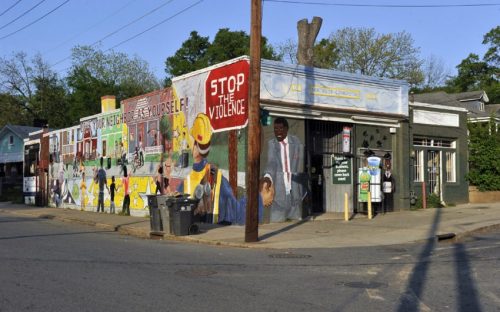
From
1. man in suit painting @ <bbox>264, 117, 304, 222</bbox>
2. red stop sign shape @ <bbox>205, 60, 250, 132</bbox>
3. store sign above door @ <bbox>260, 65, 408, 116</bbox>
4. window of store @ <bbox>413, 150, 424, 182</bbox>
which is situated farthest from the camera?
window of store @ <bbox>413, 150, 424, 182</bbox>

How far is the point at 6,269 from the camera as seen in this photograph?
9.34 metres

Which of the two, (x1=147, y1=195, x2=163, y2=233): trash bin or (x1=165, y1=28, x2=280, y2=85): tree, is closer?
(x1=147, y1=195, x2=163, y2=233): trash bin

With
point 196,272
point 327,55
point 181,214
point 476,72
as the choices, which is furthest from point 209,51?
point 196,272

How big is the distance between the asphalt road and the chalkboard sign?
6720 mm

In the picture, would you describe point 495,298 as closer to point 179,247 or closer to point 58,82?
point 179,247

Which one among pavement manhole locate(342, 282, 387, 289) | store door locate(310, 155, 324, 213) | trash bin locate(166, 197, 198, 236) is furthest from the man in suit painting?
pavement manhole locate(342, 282, 387, 289)

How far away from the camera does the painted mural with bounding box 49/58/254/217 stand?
1839 centimetres

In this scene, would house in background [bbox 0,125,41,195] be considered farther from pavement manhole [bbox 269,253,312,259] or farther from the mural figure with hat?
pavement manhole [bbox 269,253,312,259]

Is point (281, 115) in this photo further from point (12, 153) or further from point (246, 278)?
point (12, 153)

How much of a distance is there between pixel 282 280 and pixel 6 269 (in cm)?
480

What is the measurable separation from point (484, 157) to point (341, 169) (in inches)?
345

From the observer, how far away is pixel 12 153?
46625 millimetres

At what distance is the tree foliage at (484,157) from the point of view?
24000 millimetres

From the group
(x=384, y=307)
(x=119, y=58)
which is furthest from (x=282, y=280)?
(x=119, y=58)
